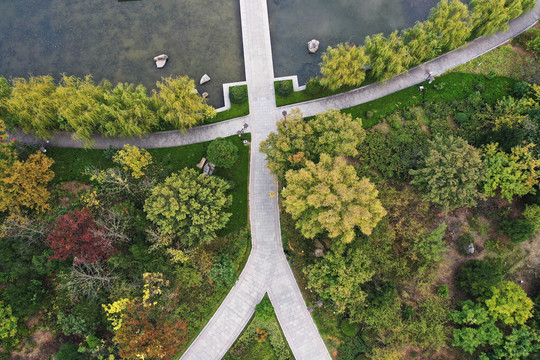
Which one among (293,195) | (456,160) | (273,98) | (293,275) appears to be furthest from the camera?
(273,98)

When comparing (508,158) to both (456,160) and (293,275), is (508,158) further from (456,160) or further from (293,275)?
(293,275)

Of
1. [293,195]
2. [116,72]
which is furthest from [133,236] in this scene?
[116,72]

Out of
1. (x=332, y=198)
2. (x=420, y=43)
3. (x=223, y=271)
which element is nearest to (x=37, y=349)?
(x=223, y=271)

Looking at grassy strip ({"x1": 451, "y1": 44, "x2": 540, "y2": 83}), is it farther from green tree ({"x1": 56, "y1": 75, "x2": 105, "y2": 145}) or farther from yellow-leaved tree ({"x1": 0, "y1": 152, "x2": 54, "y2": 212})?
yellow-leaved tree ({"x1": 0, "y1": 152, "x2": 54, "y2": 212})

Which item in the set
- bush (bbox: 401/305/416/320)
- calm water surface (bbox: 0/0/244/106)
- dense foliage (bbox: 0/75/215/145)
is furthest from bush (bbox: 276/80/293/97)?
bush (bbox: 401/305/416/320)

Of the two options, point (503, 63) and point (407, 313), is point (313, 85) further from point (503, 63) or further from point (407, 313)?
point (407, 313)

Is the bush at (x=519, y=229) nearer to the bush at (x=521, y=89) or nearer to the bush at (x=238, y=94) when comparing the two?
the bush at (x=521, y=89)

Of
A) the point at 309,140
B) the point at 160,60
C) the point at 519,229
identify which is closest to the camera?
Answer: the point at 309,140
